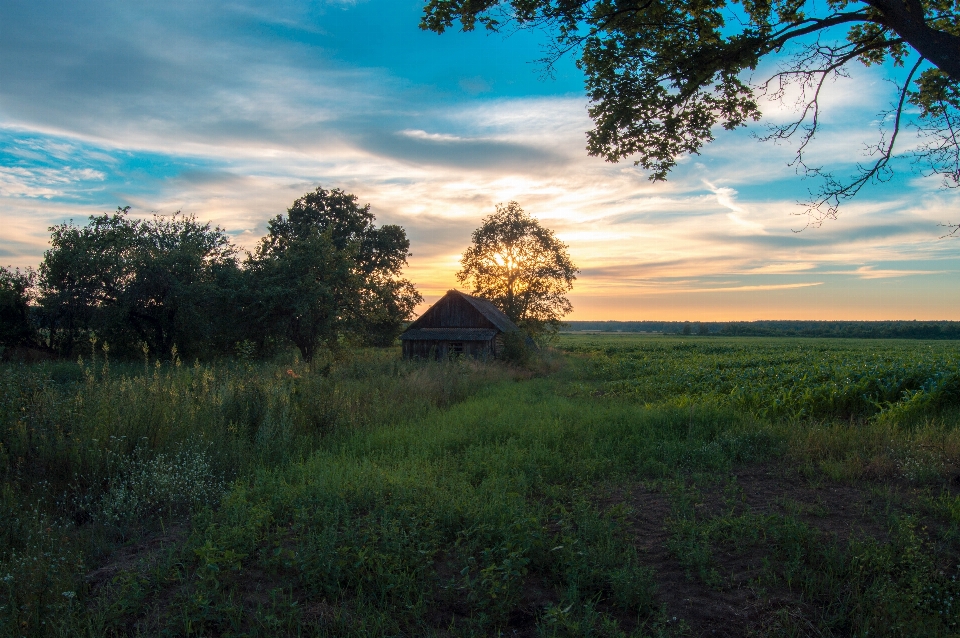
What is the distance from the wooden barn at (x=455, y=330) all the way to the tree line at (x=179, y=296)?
6757mm

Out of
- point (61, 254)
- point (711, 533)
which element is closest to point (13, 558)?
point (711, 533)

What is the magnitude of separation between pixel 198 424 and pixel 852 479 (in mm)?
9189

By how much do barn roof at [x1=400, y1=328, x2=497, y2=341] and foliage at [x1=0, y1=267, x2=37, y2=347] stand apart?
1894 cm

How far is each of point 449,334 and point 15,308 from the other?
2174cm

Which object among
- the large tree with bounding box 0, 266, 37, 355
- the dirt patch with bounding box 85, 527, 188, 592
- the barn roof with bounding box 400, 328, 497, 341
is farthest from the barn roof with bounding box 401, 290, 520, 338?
the dirt patch with bounding box 85, 527, 188, 592

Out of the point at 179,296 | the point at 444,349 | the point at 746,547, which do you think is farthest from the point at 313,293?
the point at 746,547

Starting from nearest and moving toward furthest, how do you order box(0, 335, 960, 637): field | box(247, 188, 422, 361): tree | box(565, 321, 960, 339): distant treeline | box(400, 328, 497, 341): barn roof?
box(0, 335, 960, 637): field → box(247, 188, 422, 361): tree → box(400, 328, 497, 341): barn roof → box(565, 321, 960, 339): distant treeline

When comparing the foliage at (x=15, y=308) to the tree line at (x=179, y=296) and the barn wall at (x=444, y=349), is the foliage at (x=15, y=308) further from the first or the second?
the barn wall at (x=444, y=349)

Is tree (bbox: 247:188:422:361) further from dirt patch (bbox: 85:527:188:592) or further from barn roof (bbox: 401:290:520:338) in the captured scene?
dirt patch (bbox: 85:527:188:592)

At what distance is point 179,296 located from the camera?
2466 cm

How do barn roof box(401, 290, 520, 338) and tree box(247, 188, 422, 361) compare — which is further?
barn roof box(401, 290, 520, 338)

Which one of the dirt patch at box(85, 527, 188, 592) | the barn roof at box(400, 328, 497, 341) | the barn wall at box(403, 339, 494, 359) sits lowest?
the dirt patch at box(85, 527, 188, 592)

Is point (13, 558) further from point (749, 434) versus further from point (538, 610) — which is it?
point (749, 434)

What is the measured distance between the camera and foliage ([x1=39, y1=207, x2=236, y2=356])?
24188 millimetres
